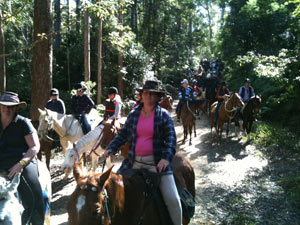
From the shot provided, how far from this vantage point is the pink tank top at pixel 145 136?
11.5 feet

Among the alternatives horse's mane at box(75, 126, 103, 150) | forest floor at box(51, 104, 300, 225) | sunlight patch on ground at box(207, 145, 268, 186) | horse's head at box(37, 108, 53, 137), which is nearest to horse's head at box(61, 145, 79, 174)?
horse's mane at box(75, 126, 103, 150)

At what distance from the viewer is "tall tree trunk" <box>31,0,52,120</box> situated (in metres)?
8.73

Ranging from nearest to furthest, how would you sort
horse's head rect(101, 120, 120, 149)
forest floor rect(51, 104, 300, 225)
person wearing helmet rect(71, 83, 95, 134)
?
forest floor rect(51, 104, 300, 225) → horse's head rect(101, 120, 120, 149) → person wearing helmet rect(71, 83, 95, 134)

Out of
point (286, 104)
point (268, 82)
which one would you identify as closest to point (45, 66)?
point (286, 104)

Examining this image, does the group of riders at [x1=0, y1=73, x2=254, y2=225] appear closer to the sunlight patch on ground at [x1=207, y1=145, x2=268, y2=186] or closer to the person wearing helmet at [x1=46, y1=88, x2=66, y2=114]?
the sunlight patch on ground at [x1=207, y1=145, x2=268, y2=186]

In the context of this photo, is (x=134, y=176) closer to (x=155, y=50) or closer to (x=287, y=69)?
(x=287, y=69)

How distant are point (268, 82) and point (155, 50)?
44.9 feet

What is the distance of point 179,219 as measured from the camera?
3455 millimetres

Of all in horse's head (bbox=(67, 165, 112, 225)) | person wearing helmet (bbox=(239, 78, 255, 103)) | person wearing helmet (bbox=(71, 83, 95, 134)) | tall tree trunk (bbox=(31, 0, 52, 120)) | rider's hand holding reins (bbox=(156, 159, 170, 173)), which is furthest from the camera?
person wearing helmet (bbox=(239, 78, 255, 103))

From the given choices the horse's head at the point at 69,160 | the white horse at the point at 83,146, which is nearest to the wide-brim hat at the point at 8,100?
the white horse at the point at 83,146

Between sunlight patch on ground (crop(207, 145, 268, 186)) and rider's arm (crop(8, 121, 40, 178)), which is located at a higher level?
rider's arm (crop(8, 121, 40, 178))

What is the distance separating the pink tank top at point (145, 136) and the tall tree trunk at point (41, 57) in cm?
641

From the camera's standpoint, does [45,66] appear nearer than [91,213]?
No

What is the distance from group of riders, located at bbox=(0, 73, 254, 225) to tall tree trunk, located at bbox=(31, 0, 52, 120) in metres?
5.48
